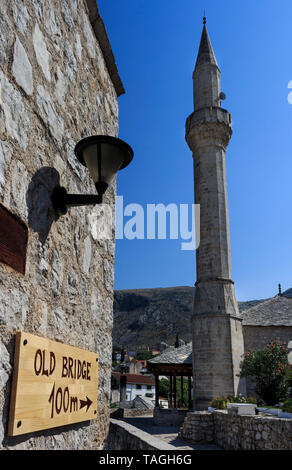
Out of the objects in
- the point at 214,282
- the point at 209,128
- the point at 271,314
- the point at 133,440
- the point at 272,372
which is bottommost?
the point at 133,440

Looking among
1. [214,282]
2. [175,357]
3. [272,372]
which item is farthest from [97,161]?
[175,357]

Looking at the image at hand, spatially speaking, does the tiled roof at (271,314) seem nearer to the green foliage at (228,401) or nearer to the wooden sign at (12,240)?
the green foliage at (228,401)

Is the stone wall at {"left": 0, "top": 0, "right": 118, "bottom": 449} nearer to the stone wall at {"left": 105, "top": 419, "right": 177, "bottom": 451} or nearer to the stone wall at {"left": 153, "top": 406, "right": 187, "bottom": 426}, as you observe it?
the stone wall at {"left": 105, "top": 419, "right": 177, "bottom": 451}

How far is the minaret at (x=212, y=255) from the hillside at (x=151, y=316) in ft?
179

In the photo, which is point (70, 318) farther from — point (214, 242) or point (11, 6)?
point (214, 242)

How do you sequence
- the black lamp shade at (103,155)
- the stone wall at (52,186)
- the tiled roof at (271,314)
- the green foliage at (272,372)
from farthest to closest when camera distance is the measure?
the tiled roof at (271,314), the green foliage at (272,372), the black lamp shade at (103,155), the stone wall at (52,186)

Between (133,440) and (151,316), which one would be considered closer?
(133,440)

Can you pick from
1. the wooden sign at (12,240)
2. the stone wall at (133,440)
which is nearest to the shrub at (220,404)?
the stone wall at (133,440)

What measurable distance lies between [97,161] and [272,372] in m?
14.6

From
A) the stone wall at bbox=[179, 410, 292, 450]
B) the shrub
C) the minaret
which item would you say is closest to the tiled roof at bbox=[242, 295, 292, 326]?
the minaret

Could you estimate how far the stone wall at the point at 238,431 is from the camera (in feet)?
27.1

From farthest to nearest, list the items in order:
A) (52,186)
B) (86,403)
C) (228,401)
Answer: (228,401), (86,403), (52,186)

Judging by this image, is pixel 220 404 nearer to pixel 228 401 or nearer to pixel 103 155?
pixel 228 401

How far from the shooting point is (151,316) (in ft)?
303
